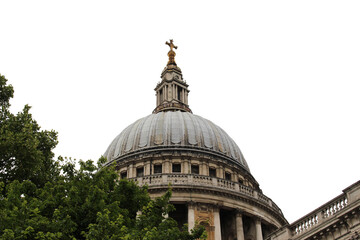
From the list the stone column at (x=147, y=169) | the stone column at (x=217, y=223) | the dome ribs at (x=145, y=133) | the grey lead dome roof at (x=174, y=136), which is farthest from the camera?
the dome ribs at (x=145, y=133)

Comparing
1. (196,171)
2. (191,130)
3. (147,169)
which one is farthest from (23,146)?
(191,130)

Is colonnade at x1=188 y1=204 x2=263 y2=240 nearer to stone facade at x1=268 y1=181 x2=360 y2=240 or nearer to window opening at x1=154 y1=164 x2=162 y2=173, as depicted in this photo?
window opening at x1=154 y1=164 x2=162 y2=173

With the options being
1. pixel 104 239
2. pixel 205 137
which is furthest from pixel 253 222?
pixel 104 239

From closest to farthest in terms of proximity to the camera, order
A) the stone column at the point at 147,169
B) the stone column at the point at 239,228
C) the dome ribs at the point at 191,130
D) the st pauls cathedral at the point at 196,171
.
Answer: the stone column at the point at 239,228 < the st pauls cathedral at the point at 196,171 < the stone column at the point at 147,169 < the dome ribs at the point at 191,130

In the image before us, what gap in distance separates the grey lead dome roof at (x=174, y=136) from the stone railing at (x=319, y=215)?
2623cm

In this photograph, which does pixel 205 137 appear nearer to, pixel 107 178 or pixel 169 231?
pixel 107 178

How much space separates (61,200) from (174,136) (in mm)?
32120

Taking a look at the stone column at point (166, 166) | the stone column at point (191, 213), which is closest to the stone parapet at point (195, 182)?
the stone column at point (191, 213)

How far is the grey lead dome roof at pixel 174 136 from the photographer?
52.6m

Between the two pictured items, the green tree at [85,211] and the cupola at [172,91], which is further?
the cupola at [172,91]

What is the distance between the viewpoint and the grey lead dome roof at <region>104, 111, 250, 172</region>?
52.6 m

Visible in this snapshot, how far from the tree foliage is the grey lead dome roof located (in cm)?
2587

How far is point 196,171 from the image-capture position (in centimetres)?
4997

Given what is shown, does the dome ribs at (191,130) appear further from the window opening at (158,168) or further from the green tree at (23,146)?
the green tree at (23,146)
